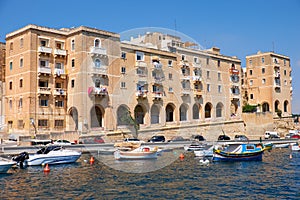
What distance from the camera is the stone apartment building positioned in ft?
308

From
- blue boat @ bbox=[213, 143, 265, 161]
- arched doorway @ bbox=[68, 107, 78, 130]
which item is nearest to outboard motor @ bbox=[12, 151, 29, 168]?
blue boat @ bbox=[213, 143, 265, 161]

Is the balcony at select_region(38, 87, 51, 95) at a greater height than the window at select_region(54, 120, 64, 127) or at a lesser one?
greater

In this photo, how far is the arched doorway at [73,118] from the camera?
59.7 m

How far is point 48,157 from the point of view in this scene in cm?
3831

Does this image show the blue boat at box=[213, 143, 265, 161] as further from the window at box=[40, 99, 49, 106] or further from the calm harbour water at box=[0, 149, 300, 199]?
the window at box=[40, 99, 49, 106]

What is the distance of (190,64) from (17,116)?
4563 centimetres

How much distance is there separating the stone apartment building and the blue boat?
51.2 m

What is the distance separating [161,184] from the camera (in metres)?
26.0

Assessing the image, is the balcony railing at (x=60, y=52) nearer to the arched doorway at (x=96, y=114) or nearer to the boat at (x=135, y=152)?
the arched doorway at (x=96, y=114)

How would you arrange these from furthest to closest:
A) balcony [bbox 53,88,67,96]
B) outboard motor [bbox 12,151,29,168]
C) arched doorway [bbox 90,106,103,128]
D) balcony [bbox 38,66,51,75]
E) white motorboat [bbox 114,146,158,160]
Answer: balcony [bbox 53,88,67,96] → balcony [bbox 38,66,51,75] → arched doorway [bbox 90,106,103,128] → white motorboat [bbox 114,146,158,160] → outboard motor [bbox 12,151,29,168]

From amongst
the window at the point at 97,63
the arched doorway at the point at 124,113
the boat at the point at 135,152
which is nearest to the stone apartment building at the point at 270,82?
the window at the point at 97,63

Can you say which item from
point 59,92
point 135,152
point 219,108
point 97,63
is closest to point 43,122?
point 59,92

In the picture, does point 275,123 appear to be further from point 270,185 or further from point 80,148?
point 270,185

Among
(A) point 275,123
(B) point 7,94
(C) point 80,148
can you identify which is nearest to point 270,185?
(C) point 80,148
